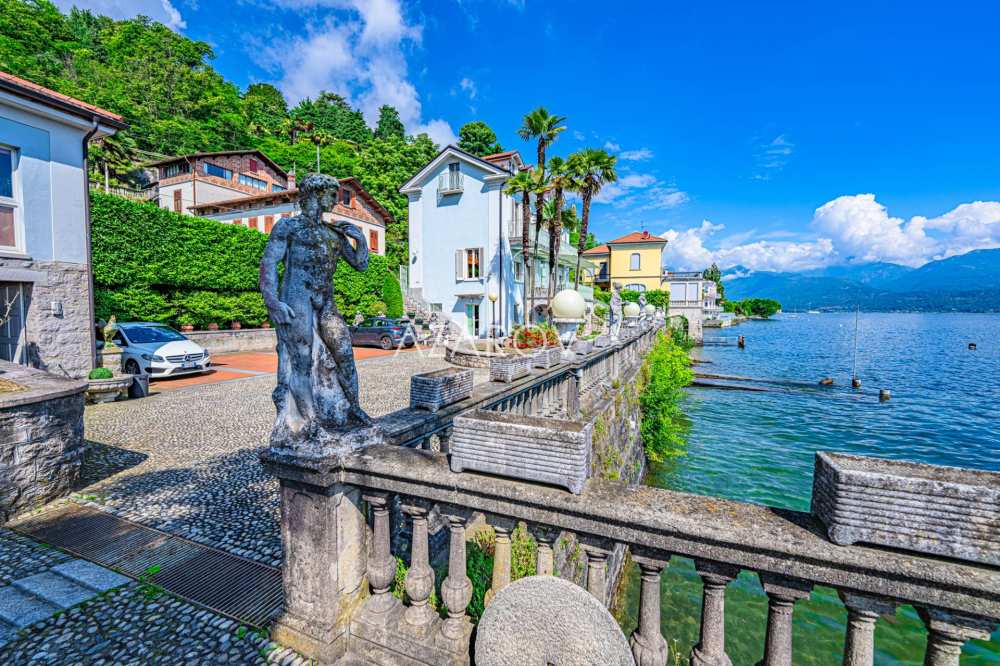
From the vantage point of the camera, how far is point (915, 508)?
147cm

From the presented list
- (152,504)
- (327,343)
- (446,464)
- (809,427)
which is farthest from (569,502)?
(809,427)

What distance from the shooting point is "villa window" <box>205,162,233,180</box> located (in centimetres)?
3362

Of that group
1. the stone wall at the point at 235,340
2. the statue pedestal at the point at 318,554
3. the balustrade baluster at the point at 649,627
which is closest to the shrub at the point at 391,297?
the stone wall at the point at 235,340

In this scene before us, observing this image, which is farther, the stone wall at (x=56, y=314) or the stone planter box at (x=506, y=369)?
the stone wall at (x=56, y=314)

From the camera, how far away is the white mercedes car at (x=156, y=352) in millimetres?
12070

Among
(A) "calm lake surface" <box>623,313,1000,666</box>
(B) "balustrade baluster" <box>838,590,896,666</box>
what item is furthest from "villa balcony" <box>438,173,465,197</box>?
(B) "balustrade baluster" <box>838,590,896,666</box>

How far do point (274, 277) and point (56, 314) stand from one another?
11.9 meters

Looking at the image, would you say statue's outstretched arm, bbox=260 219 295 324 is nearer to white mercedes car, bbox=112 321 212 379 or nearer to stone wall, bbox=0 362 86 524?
stone wall, bbox=0 362 86 524

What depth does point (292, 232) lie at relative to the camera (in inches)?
103

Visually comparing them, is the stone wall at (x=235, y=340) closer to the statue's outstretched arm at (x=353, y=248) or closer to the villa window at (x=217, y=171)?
the statue's outstretched arm at (x=353, y=248)

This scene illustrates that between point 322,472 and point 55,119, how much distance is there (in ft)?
43.0

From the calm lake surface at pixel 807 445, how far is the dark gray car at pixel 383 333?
13.5 m

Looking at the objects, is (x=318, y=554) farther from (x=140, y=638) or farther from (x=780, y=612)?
(x=780, y=612)

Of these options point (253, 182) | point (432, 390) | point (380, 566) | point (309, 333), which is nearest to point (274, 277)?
point (309, 333)
